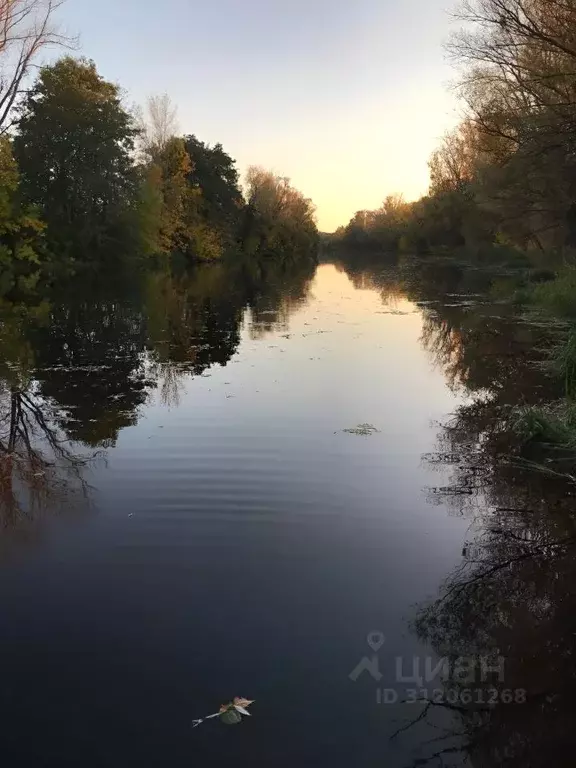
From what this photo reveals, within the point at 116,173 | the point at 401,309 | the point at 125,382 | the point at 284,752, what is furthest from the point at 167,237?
the point at 284,752

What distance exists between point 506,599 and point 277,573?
1.81 m

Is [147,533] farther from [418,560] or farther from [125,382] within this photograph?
[125,382]

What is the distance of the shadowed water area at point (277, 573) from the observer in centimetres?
334

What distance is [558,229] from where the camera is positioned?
95.6ft

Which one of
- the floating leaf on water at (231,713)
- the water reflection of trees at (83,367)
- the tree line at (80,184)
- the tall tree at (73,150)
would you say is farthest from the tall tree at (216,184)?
the floating leaf on water at (231,713)

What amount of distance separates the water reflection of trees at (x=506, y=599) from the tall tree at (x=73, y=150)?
118 ft

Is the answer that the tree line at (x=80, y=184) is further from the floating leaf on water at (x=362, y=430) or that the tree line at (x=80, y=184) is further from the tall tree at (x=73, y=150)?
the floating leaf on water at (x=362, y=430)

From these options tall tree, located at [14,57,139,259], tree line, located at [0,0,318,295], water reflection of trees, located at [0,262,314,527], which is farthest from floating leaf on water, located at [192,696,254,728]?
tall tree, located at [14,57,139,259]

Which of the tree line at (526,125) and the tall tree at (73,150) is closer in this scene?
the tree line at (526,125)

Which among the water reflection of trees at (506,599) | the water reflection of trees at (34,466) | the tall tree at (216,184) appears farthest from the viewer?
the tall tree at (216,184)

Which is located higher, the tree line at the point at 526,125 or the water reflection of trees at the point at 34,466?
the tree line at the point at 526,125

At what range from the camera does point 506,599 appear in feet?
15.2

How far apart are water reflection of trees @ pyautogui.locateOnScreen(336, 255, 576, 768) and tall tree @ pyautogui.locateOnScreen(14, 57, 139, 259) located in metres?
36.1

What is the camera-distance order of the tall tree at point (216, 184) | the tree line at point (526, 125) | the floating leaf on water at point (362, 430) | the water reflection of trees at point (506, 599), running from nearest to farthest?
the water reflection of trees at point (506, 599), the floating leaf on water at point (362, 430), the tree line at point (526, 125), the tall tree at point (216, 184)
